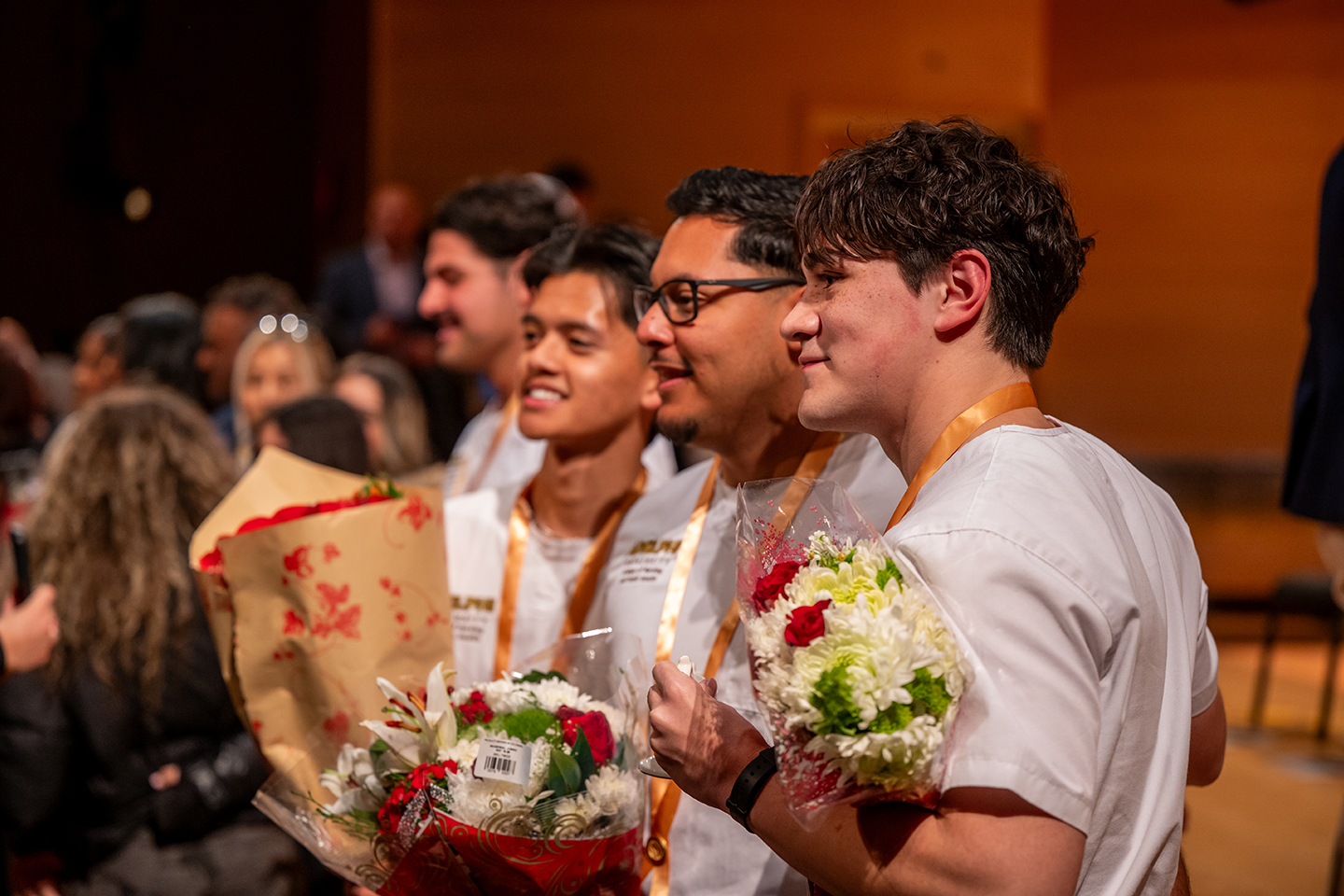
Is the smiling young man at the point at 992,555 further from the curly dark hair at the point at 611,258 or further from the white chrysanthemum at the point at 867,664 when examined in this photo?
the curly dark hair at the point at 611,258

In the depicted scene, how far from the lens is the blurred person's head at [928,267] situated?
3.98 feet

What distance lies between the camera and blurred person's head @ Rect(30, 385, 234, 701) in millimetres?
2406

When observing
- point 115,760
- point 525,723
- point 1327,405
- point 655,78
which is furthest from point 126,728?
point 655,78

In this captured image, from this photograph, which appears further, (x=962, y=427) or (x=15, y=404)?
(x=15, y=404)

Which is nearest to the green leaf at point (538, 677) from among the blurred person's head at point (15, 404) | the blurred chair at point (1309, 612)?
the blurred person's head at point (15, 404)

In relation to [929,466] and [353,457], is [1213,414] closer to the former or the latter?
[353,457]

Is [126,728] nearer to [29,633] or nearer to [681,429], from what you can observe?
[29,633]

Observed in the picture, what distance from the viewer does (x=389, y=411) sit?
4352 mm

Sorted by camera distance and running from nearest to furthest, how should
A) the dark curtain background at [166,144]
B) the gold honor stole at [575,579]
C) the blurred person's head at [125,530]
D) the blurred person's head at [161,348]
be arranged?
the gold honor stole at [575,579], the blurred person's head at [125,530], the blurred person's head at [161,348], the dark curtain background at [166,144]

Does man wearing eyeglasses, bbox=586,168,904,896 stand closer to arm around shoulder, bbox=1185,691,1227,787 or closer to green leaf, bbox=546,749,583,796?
green leaf, bbox=546,749,583,796

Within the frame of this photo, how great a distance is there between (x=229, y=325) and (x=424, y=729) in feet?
13.4

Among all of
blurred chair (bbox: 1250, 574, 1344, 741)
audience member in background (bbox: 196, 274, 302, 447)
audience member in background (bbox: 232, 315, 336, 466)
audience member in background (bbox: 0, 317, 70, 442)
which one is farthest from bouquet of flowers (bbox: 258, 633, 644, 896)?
blurred chair (bbox: 1250, 574, 1344, 741)

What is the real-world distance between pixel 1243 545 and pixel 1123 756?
23.9 feet

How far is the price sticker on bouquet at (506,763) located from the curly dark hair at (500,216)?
7.44 ft
